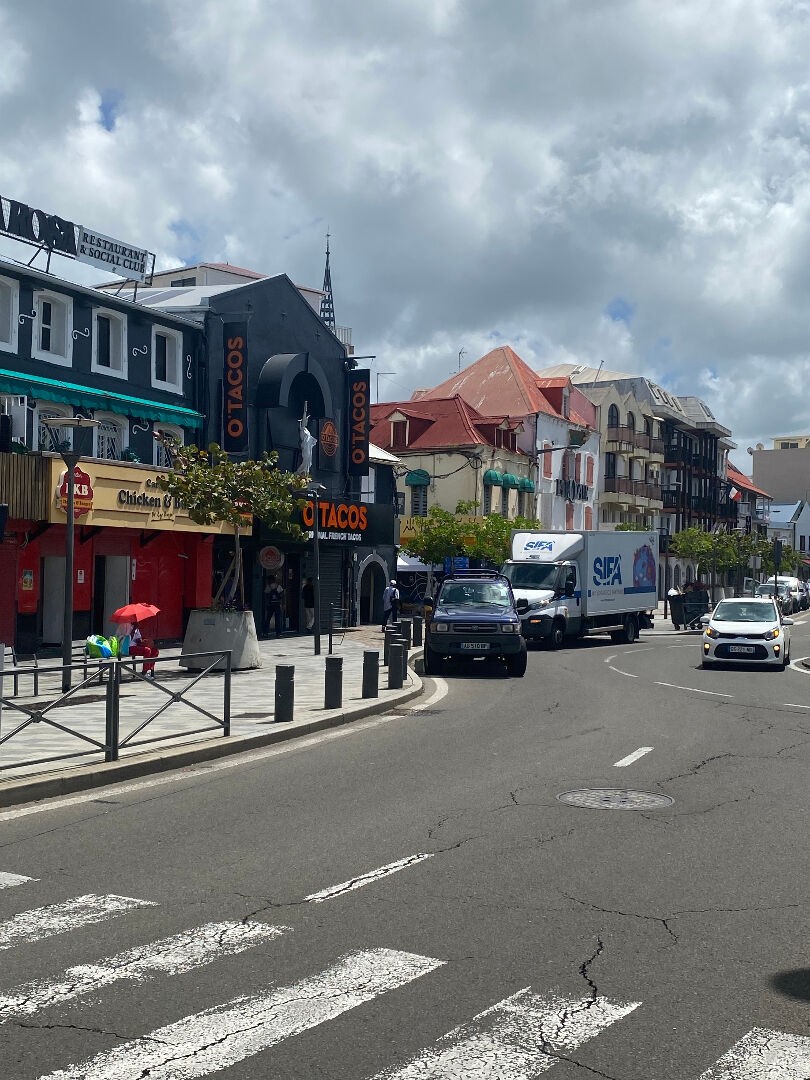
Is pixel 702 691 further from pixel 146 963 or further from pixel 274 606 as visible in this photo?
pixel 274 606

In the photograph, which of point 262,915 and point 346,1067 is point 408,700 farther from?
point 346,1067

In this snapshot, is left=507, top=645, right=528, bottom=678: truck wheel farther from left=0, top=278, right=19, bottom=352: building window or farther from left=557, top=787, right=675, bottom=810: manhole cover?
left=0, top=278, right=19, bottom=352: building window

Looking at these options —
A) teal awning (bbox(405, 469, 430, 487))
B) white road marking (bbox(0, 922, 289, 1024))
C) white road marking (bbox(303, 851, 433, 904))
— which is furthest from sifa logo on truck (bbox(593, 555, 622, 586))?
white road marking (bbox(0, 922, 289, 1024))

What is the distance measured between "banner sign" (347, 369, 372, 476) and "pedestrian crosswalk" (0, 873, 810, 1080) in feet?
111

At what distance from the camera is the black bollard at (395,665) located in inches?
755

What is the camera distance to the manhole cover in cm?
962

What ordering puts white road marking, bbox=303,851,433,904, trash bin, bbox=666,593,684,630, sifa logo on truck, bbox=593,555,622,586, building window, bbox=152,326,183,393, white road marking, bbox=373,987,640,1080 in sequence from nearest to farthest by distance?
white road marking, bbox=373,987,640,1080 < white road marking, bbox=303,851,433,904 < building window, bbox=152,326,183,393 < sifa logo on truck, bbox=593,555,622,586 < trash bin, bbox=666,593,684,630

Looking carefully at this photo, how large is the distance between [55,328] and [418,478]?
30.9m

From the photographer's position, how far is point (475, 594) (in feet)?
80.6

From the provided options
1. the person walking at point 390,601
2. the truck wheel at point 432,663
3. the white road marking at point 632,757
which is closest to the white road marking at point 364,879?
the white road marking at point 632,757

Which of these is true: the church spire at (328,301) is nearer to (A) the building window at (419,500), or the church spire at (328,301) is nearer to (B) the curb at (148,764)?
(A) the building window at (419,500)


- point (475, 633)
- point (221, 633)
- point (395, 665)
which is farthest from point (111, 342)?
point (395, 665)

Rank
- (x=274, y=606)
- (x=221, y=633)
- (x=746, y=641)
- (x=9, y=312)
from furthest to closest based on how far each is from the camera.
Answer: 1. (x=274, y=606)
2. (x=9, y=312)
3. (x=746, y=641)
4. (x=221, y=633)

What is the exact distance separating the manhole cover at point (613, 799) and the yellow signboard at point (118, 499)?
1618 cm
